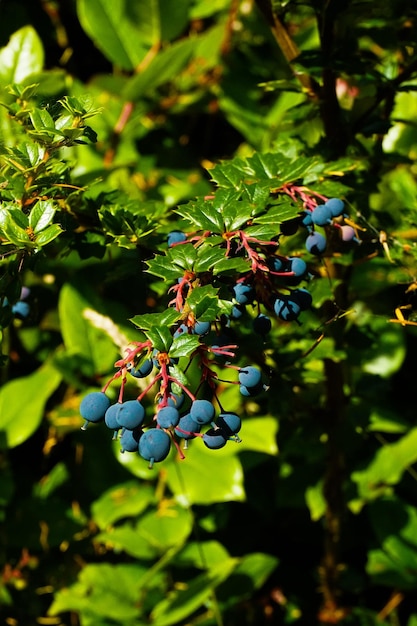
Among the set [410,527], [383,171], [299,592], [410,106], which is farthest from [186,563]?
[410,106]

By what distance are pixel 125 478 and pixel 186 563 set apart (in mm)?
219

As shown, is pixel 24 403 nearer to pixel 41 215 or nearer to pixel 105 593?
pixel 105 593

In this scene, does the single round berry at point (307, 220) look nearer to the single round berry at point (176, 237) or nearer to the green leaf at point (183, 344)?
the single round berry at point (176, 237)

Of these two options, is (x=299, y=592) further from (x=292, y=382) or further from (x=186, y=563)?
(x=292, y=382)

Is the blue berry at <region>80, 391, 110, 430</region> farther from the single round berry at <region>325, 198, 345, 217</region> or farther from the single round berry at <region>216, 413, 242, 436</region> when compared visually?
the single round berry at <region>325, 198, 345, 217</region>

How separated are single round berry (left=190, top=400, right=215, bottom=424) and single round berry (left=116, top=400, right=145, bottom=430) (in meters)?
0.05

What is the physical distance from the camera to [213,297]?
2.00 ft

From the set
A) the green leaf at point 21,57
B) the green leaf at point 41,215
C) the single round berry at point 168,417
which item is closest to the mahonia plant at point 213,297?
the single round berry at point 168,417

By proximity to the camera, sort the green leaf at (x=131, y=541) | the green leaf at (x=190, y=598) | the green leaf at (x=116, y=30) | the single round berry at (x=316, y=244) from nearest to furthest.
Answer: the single round berry at (x=316, y=244) < the green leaf at (x=190, y=598) < the green leaf at (x=131, y=541) < the green leaf at (x=116, y=30)

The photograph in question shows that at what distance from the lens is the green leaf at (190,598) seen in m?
1.25

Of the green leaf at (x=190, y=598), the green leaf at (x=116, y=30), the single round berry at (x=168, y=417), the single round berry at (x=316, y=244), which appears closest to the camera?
the single round berry at (x=168, y=417)

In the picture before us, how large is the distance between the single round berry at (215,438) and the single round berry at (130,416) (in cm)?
7

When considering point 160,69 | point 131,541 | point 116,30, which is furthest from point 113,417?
point 116,30

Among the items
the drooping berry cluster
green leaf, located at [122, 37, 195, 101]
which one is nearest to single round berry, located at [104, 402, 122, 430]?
the drooping berry cluster
